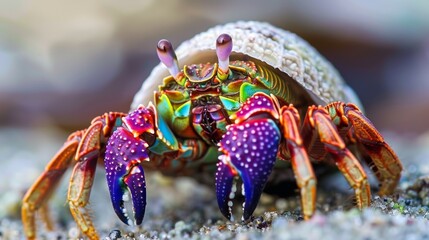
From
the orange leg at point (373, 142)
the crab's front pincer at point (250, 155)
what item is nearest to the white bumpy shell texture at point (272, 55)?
the orange leg at point (373, 142)

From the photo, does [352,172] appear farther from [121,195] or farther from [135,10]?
[135,10]

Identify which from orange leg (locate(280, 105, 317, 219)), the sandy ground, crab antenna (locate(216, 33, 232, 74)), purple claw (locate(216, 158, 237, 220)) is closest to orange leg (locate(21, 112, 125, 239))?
the sandy ground

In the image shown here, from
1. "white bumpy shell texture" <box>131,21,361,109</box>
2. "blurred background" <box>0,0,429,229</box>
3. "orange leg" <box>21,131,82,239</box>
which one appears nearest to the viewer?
"white bumpy shell texture" <box>131,21,361,109</box>

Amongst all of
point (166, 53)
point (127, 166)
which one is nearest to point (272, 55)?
point (166, 53)

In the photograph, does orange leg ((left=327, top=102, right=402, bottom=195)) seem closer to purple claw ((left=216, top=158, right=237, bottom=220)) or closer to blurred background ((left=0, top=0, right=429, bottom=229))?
purple claw ((left=216, top=158, right=237, bottom=220))

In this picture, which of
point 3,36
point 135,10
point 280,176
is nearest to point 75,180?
point 280,176

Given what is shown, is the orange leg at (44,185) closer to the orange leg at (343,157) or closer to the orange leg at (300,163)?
the orange leg at (300,163)
